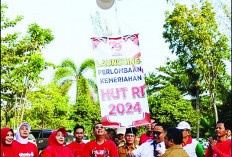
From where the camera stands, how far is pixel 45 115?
1113 inches

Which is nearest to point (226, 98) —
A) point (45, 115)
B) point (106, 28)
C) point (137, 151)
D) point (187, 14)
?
point (187, 14)

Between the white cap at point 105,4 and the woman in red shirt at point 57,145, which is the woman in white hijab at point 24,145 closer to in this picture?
the woman in red shirt at point 57,145

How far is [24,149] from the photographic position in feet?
19.5

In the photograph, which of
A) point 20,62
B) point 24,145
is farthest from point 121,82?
point 20,62

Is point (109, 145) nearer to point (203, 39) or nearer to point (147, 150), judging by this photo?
point (147, 150)

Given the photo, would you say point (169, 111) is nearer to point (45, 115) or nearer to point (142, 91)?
point (45, 115)

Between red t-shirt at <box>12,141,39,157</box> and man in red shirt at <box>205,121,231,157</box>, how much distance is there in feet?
8.50

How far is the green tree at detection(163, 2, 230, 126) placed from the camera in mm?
24562

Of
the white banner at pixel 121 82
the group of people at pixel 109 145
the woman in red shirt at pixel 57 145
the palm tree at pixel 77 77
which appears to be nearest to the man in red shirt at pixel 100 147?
the group of people at pixel 109 145

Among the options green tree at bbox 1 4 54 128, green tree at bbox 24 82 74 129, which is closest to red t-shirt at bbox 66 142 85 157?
green tree at bbox 1 4 54 128

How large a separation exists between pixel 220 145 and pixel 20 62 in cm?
1560

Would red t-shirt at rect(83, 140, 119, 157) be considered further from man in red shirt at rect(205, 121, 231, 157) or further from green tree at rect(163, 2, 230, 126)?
green tree at rect(163, 2, 230, 126)

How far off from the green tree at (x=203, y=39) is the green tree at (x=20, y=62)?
27.3 feet

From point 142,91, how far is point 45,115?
22224mm
